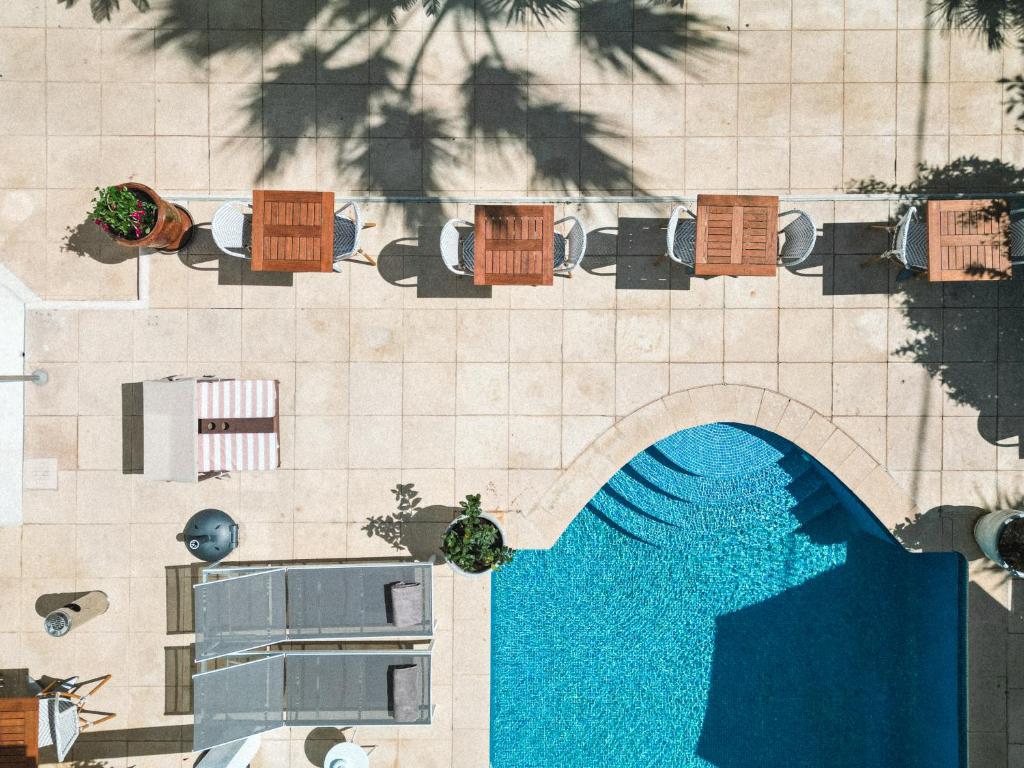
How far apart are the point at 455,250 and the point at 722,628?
7.34 metres

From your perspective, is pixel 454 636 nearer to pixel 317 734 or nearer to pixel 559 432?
pixel 317 734

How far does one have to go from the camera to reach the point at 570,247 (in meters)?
9.21

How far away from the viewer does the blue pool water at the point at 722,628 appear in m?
9.88

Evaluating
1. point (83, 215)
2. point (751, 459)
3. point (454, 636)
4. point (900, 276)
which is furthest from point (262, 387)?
point (900, 276)

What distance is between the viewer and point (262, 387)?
9.28 metres

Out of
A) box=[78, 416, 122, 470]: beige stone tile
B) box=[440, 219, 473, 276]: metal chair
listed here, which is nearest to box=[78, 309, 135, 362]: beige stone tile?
box=[78, 416, 122, 470]: beige stone tile

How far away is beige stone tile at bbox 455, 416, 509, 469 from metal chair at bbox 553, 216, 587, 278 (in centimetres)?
252

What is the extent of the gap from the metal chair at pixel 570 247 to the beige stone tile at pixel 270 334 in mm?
4298

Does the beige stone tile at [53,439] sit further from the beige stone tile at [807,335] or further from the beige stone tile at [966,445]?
the beige stone tile at [966,445]

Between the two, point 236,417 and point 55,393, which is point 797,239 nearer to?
point 236,417

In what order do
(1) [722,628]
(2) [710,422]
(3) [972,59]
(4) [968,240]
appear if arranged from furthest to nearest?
(1) [722,628], (2) [710,422], (3) [972,59], (4) [968,240]

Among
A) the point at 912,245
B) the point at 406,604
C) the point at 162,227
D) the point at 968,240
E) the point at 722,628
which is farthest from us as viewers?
the point at 722,628

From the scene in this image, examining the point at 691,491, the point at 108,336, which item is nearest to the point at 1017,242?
the point at 691,491

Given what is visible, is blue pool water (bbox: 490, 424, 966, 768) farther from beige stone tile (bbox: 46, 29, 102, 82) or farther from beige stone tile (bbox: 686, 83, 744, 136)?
beige stone tile (bbox: 46, 29, 102, 82)
